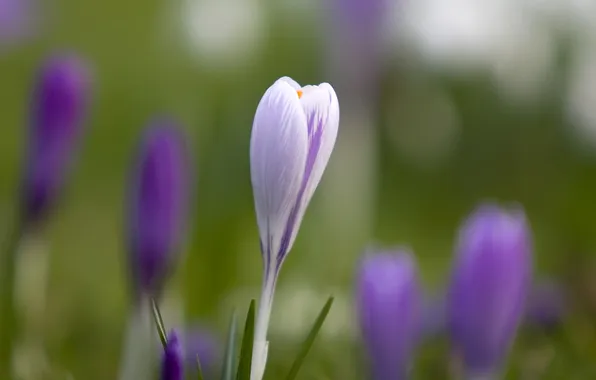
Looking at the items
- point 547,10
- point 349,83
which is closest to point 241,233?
point 349,83

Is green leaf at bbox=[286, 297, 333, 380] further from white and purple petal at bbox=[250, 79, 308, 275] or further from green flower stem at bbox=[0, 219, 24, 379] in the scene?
green flower stem at bbox=[0, 219, 24, 379]

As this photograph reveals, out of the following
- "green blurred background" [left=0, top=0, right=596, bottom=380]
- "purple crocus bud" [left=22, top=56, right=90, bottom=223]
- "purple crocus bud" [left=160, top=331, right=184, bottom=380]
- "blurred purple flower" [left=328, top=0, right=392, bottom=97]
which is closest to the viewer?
"purple crocus bud" [left=160, top=331, right=184, bottom=380]

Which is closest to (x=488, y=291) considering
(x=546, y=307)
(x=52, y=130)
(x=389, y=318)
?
(x=389, y=318)

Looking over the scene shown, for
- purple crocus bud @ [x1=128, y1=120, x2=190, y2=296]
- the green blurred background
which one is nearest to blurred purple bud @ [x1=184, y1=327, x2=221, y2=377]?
the green blurred background

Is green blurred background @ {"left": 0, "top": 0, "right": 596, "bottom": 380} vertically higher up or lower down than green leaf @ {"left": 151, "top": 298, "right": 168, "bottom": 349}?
lower down

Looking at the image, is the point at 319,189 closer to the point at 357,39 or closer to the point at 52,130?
the point at 357,39

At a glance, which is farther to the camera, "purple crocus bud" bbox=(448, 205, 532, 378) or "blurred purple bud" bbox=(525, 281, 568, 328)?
"blurred purple bud" bbox=(525, 281, 568, 328)

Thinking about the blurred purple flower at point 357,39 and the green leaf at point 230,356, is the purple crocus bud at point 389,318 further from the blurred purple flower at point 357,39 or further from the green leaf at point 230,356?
the blurred purple flower at point 357,39
